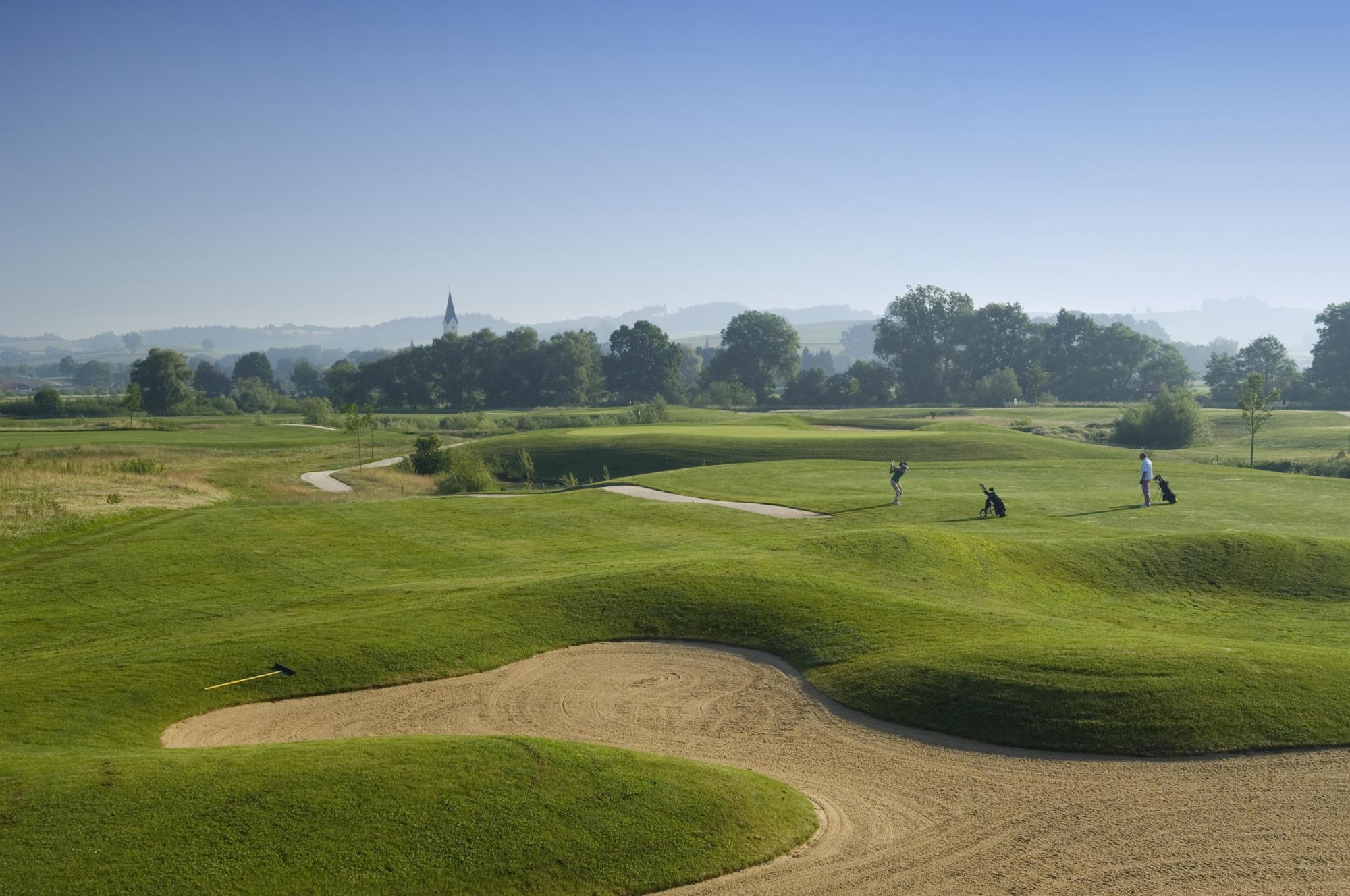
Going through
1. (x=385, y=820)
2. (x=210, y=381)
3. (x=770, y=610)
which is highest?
(x=210, y=381)

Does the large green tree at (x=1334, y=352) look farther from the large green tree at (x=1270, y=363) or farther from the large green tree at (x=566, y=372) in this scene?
the large green tree at (x=566, y=372)

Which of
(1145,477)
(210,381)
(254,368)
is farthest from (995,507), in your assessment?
(254,368)

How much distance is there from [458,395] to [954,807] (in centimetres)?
13277

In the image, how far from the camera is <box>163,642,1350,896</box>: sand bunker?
413 inches

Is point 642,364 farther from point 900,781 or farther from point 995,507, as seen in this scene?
point 900,781

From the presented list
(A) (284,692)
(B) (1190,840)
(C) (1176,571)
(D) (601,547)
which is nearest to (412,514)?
(D) (601,547)

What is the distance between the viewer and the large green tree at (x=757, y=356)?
497ft

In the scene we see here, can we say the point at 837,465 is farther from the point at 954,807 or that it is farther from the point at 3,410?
the point at 3,410

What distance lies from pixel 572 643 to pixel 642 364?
129 m

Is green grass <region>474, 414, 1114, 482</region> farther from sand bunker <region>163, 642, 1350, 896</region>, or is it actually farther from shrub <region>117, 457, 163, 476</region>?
sand bunker <region>163, 642, 1350, 896</region>

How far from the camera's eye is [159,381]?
387 feet

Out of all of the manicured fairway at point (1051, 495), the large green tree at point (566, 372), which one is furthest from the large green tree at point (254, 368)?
the manicured fairway at point (1051, 495)

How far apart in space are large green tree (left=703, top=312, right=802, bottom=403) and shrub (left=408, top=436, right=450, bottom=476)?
97148mm

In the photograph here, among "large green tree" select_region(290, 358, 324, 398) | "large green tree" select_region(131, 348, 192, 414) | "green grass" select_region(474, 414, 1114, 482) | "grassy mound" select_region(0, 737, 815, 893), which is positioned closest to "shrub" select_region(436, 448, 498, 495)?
"green grass" select_region(474, 414, 1114, 482)
